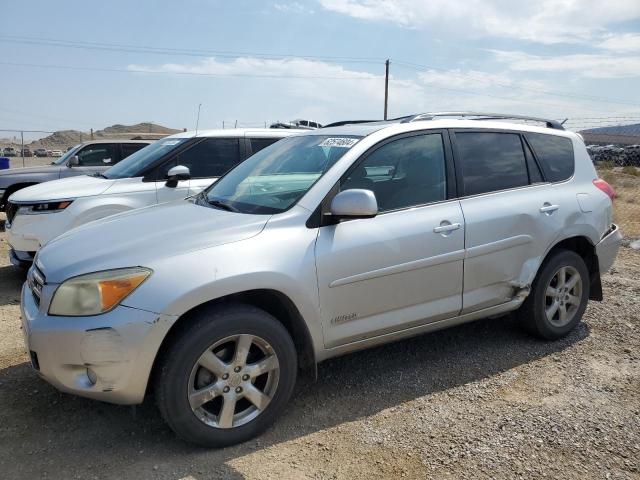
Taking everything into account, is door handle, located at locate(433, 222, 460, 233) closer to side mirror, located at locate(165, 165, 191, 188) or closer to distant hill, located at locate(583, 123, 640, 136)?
side mirror, located at locate(165, 165, 191, 188)

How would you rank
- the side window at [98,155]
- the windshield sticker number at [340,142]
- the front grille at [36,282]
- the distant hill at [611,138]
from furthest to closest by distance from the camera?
1. the distant hill at [611,138]
2. the side window at [98,155]
3. the windshield sticker number at [340,142]
4. the front grille at [36,282]

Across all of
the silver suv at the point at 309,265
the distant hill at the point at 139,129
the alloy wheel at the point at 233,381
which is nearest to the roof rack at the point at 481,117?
the silver suv at the point at 309,265

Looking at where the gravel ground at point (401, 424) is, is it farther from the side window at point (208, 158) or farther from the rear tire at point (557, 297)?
the side window at point (208, 158)

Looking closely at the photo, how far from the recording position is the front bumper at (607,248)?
180 inches

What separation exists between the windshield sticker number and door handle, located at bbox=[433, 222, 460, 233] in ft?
2.60

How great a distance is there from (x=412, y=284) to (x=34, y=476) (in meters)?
2.37

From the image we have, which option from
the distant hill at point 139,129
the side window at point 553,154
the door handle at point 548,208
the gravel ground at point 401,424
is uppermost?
the distant hill at point 139,129

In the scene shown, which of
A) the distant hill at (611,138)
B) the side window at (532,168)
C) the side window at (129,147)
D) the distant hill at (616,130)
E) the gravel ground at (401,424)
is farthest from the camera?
the distant hill at (611,138)

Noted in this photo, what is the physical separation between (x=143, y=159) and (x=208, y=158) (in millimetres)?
789

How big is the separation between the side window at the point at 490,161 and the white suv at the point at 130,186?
341 cm

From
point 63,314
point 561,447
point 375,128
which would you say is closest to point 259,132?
point 375,128

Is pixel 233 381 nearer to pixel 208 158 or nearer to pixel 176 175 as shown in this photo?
pixel 176 175

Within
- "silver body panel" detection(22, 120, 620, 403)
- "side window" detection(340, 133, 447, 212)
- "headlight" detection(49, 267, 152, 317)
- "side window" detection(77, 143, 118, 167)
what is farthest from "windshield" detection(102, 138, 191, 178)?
"headlight" detection(49, 267, 152, 317)

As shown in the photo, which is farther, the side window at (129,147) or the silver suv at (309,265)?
the side window at (129,147)
